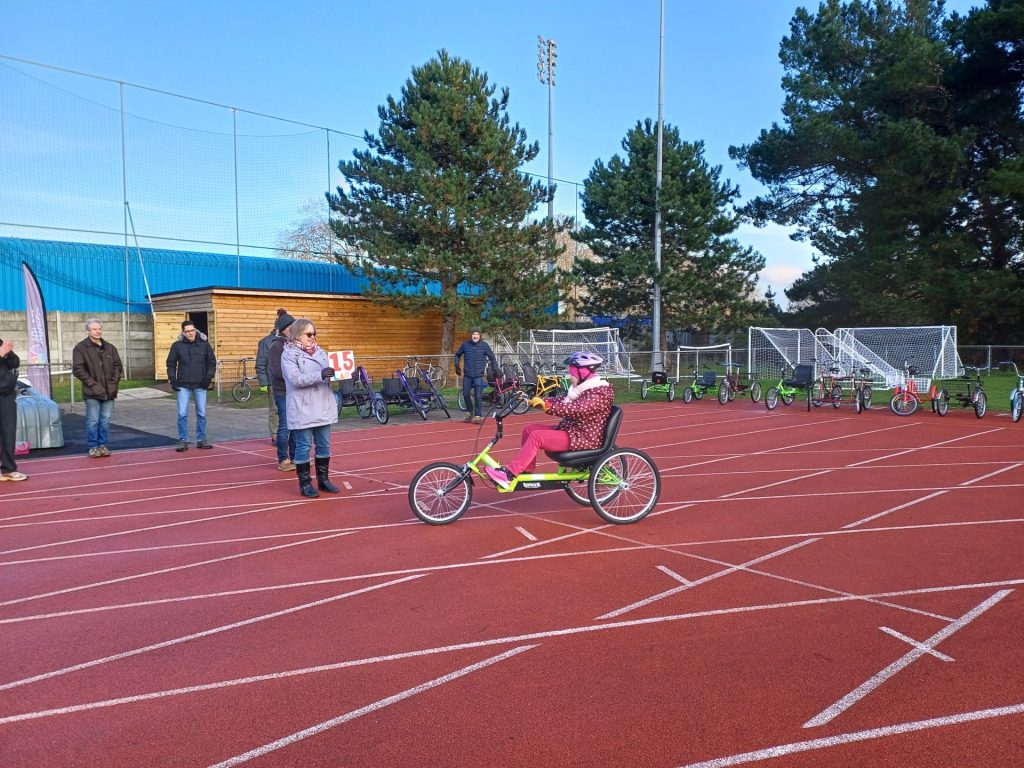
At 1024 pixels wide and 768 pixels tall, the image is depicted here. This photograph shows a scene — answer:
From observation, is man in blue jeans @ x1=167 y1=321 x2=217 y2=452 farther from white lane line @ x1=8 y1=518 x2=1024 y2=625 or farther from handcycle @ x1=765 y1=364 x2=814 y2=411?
handcycle @ x1=765 y1=364 x2=814 y2=411

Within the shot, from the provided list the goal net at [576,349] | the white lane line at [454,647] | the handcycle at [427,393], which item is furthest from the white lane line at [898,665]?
the goal net at [576,349]

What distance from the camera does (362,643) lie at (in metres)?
4.06

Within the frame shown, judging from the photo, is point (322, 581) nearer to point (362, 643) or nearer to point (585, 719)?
point (362, 643)

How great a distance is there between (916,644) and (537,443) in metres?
3.24

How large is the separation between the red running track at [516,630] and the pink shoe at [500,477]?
366 mm

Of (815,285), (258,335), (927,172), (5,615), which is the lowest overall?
(5,615)

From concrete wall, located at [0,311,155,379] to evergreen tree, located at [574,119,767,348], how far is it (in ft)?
54.0

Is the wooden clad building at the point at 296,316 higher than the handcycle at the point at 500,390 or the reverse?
higher

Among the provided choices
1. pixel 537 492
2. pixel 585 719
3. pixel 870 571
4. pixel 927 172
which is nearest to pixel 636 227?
pixel 927 172

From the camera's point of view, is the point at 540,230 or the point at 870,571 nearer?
the point at 870,571

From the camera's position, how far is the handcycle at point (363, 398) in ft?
51.0

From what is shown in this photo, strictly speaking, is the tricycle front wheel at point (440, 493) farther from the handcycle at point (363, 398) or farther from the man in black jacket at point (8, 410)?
the handcycle at point (363, 398)

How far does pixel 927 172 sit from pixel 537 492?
95.2 feet

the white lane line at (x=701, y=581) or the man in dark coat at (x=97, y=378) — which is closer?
the white lane line at (x=701, y=581)
